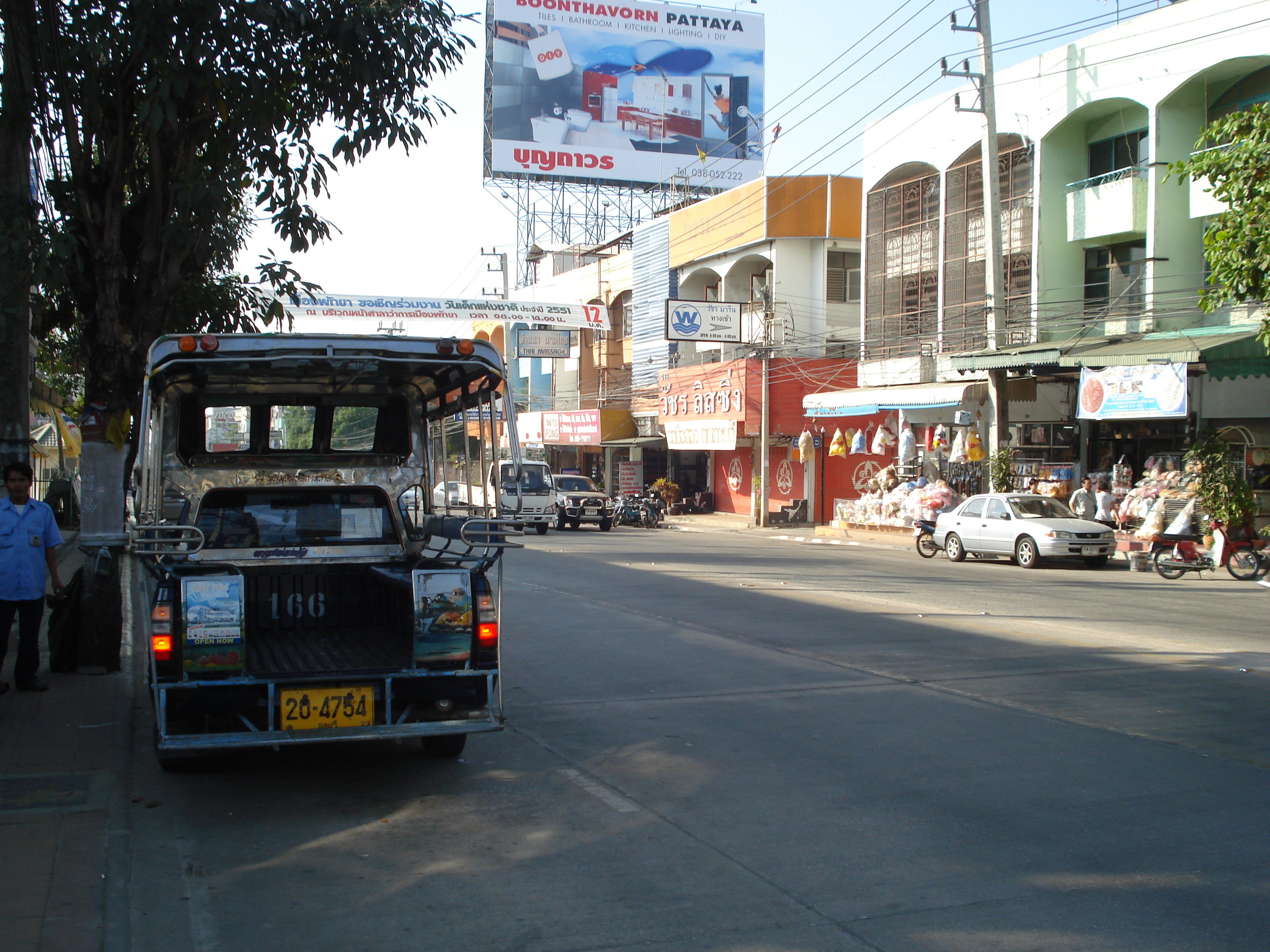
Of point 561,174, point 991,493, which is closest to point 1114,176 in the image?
point 991,493

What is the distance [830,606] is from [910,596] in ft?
6.22

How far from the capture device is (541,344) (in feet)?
136

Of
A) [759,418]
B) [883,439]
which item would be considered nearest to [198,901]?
[883,439]

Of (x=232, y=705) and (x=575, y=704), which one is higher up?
(x=232, y=705)

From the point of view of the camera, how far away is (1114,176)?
2633 cm

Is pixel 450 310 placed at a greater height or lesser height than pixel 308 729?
greater

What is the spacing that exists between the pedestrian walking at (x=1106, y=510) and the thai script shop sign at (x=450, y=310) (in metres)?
21.2

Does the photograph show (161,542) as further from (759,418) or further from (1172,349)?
(759,418)

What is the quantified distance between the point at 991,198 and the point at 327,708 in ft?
73.9

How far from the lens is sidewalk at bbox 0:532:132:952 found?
4648 millimetres

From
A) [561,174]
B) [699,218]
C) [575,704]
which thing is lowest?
[575,704]

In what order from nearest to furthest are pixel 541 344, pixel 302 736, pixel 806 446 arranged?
1. pixel 302 736
2. pixel 806 446
3. pixel 541 344

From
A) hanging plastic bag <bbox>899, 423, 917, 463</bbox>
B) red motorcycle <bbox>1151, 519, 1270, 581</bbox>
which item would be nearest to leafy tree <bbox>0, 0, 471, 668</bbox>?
red motorcycle <bbox>1151, 519, 1270, 581</bbox>

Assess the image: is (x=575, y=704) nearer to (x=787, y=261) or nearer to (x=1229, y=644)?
(x=1229, y=644)
